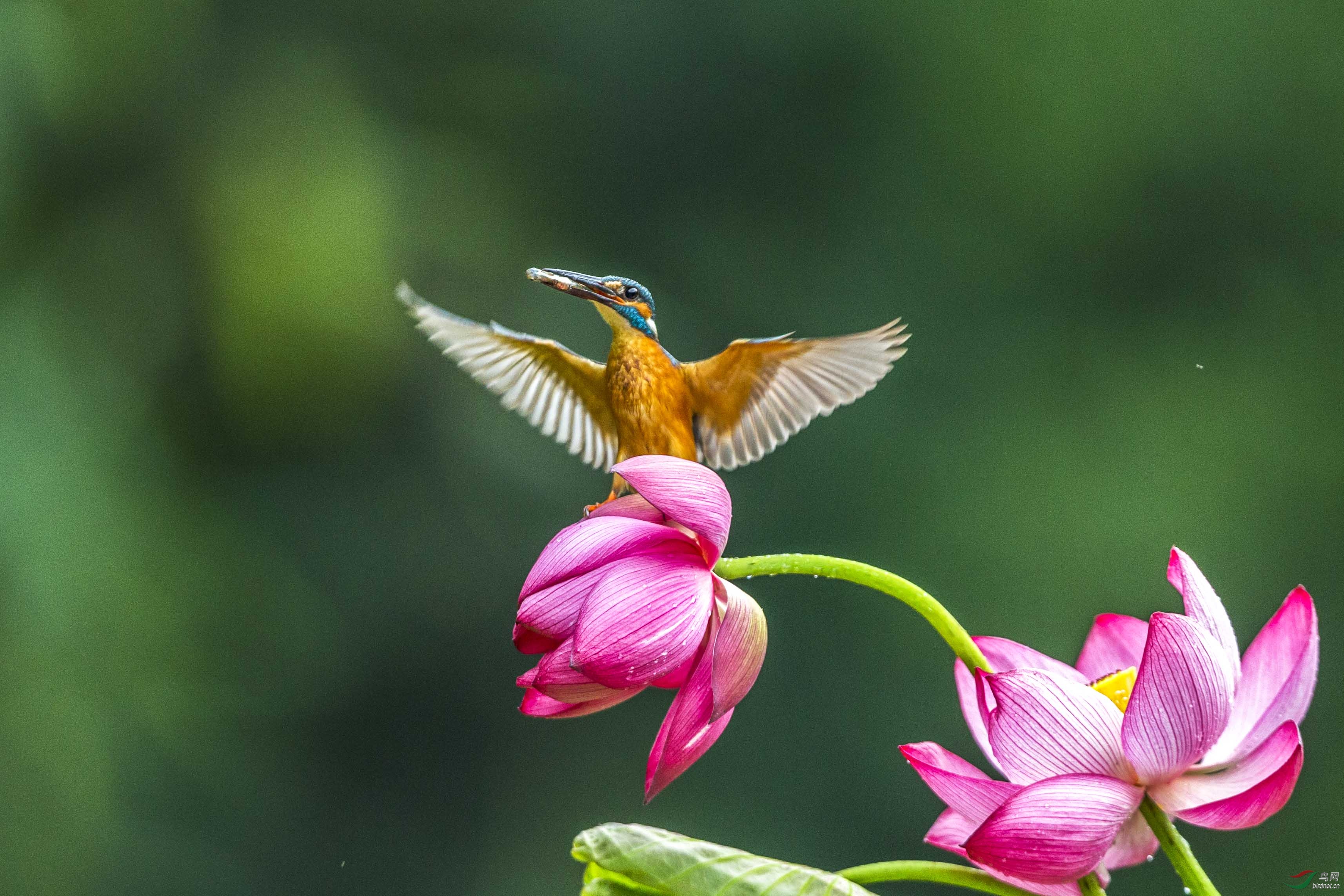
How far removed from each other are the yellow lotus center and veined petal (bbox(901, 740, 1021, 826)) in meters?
0.12

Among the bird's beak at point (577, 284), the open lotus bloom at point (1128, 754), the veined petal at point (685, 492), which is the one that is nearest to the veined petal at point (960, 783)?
the open lotus bloom at point (1128, 754)

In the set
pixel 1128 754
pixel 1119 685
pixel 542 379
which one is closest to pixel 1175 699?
pixel 1128 754

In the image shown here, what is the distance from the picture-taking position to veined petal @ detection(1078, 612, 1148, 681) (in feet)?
1.80

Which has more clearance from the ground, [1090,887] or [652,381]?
[652,381]

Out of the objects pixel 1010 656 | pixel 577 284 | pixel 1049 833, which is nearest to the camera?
pixel 1049 833

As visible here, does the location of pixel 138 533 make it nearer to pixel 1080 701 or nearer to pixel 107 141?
pixel 107 141

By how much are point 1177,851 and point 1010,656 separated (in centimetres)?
12

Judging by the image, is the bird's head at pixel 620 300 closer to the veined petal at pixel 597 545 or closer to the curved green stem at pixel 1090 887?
the veined petal at pixel 597 545

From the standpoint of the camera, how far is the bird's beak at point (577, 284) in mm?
719

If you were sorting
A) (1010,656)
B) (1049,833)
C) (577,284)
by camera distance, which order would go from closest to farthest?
(1049,833) → (1010,656) → (577,284)

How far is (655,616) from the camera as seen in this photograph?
0.45 meters

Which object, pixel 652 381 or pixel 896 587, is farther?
pixel 652 381

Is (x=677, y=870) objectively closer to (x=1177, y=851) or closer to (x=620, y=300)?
(x=1177, y=851)

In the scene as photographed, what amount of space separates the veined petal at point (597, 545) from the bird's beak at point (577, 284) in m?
0.21
